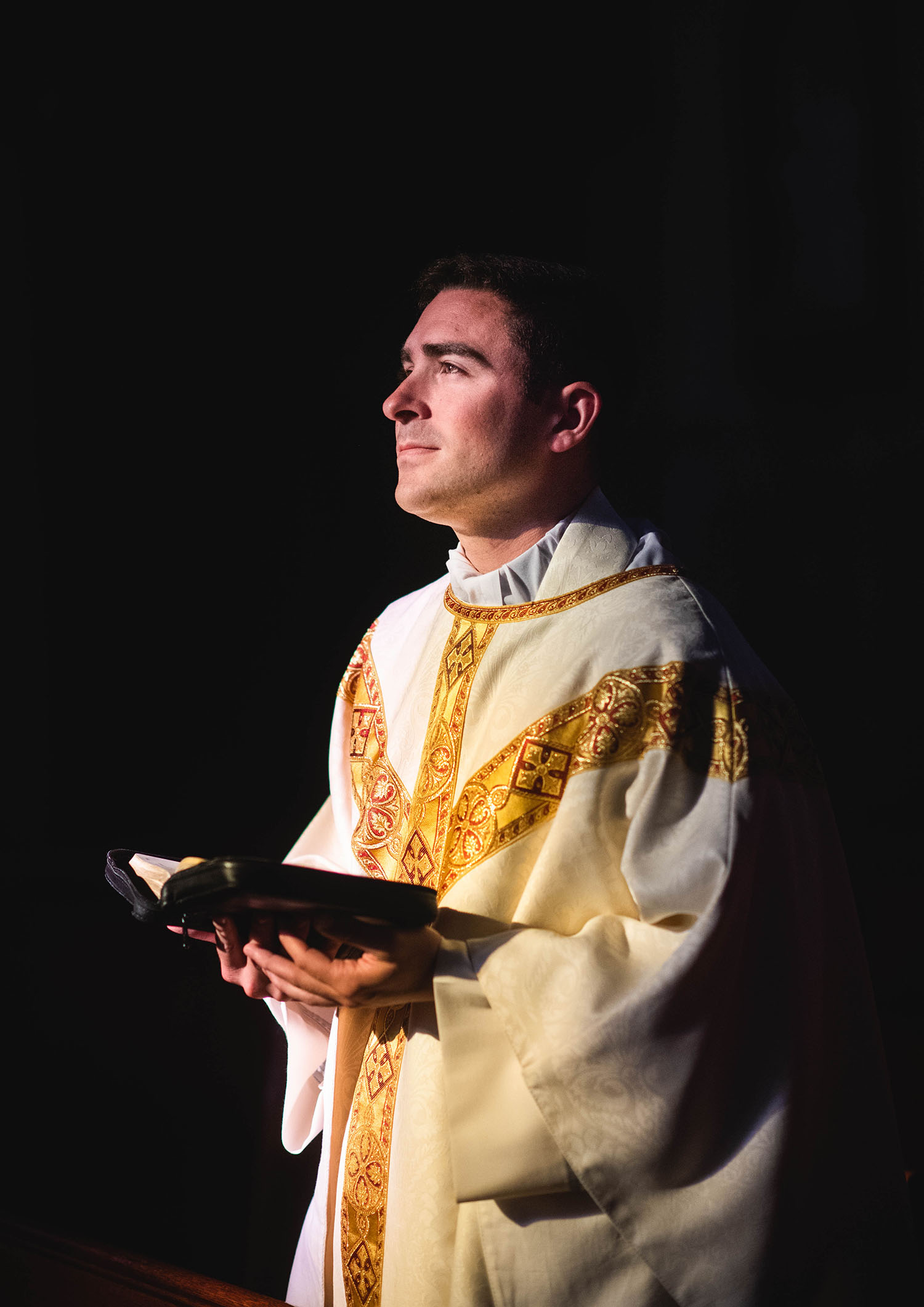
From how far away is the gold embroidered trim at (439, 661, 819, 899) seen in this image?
132 cm

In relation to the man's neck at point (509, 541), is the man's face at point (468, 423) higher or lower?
higher

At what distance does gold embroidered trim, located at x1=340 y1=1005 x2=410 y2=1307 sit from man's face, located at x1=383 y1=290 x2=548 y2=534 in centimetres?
73

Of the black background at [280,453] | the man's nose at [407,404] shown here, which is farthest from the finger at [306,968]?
the black background at [280,453]

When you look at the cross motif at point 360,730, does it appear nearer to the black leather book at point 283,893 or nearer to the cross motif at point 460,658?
the cross motif at point 460,658

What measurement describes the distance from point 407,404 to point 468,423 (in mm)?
101

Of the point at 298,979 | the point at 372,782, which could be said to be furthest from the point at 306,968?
the point at 372,782

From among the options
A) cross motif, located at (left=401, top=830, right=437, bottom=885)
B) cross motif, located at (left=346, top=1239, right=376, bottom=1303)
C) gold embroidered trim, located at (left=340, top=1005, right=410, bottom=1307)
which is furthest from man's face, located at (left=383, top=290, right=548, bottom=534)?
cross motif, located at (left=346, top=1239, right=376, bottom=1303)

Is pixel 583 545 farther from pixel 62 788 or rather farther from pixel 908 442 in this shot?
pixel 908 442

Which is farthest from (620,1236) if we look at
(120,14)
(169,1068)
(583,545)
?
(120,14)

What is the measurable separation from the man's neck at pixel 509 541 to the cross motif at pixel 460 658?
12 centimetres

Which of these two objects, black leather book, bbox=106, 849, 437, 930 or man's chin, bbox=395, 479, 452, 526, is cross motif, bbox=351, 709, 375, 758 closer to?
man's chin, bbox=395, 479, 452, 526

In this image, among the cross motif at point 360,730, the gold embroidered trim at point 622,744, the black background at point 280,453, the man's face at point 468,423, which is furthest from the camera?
the black background at point 280,453

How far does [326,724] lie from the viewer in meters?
3.02

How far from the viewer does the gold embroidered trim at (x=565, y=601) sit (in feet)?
4.92
